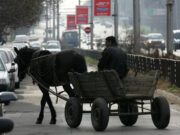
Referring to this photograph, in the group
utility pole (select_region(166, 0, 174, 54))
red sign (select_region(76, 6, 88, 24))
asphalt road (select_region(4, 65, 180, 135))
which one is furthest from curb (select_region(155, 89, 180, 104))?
red sign (select_region(76, 6, 88, 24))

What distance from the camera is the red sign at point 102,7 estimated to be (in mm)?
52094

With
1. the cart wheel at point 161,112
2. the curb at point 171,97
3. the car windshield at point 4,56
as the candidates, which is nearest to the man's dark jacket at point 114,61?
the cart wheel at point 161,112

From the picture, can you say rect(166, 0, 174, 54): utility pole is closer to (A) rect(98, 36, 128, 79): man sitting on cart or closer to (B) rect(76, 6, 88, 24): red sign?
(A) rect(98, 36, 128, 79): man sitting on cart

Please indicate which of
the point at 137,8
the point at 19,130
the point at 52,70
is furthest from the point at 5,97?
the point at 137,8

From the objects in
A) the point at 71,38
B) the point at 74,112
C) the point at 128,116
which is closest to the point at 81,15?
the point at 71,38

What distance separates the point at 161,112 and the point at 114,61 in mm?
1345

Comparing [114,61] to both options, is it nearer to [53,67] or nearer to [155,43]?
[53,67]

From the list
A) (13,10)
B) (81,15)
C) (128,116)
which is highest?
(13,10)

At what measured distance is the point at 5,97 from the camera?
707 cm

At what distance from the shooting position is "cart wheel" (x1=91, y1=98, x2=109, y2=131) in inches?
479

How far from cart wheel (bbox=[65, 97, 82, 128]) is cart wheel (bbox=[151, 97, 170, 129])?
4.35ft

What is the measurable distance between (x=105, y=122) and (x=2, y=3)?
40.5 meters

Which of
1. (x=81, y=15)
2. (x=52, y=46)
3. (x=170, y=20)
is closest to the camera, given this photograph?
(x=170, y=20)

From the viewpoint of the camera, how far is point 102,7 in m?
52.3
